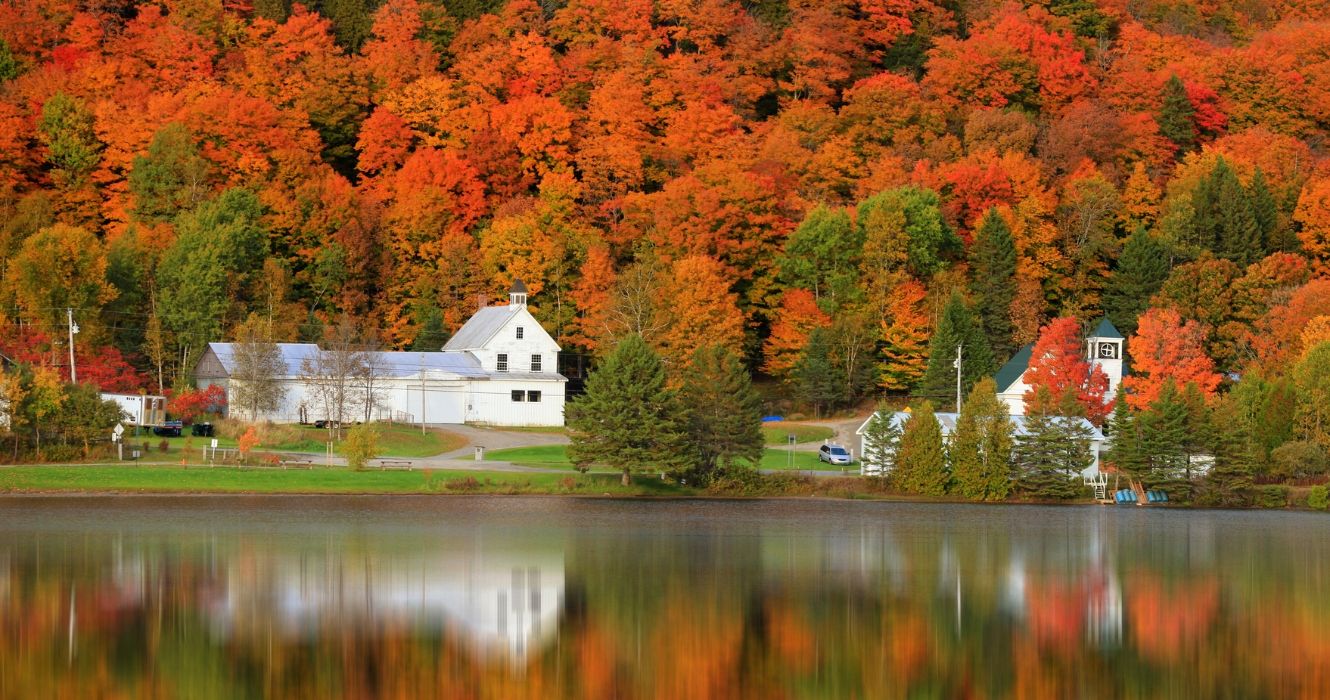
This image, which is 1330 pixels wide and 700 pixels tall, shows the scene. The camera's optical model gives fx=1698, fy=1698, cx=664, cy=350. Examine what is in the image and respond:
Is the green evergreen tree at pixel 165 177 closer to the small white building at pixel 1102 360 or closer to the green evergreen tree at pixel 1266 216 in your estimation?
the small white building at pixel 1102 360

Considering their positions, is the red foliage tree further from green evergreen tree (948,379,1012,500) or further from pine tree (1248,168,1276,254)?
pine tree (1248,168,1276,254)

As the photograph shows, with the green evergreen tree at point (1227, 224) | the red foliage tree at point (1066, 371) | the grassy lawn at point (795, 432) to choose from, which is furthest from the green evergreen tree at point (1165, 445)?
the green evergreen tree at point (1227, 224)

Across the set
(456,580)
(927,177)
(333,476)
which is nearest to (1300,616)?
(456,580)

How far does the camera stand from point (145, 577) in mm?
39281

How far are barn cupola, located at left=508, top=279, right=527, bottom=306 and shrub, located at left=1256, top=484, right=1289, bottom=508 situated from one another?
3992cm

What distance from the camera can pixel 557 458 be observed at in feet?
246

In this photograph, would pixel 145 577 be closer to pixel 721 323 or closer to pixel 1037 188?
pixel 721 323

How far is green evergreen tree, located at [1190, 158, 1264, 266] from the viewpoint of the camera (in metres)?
102

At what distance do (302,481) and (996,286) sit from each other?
4900 centimetres

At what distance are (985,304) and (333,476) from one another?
4663cm

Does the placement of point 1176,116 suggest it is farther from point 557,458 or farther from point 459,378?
point 557,458

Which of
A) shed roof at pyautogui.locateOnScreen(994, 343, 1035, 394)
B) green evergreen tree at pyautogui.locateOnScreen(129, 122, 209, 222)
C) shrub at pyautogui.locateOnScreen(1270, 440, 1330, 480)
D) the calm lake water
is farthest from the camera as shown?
green evergreen tree at pyautogui.locateOnScreen(129, 122, 209, 222)

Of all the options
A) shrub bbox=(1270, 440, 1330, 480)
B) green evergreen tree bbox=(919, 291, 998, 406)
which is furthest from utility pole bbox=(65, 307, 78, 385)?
shrub bbox=(1270, 440, 1330, 480)

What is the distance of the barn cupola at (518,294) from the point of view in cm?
9275
